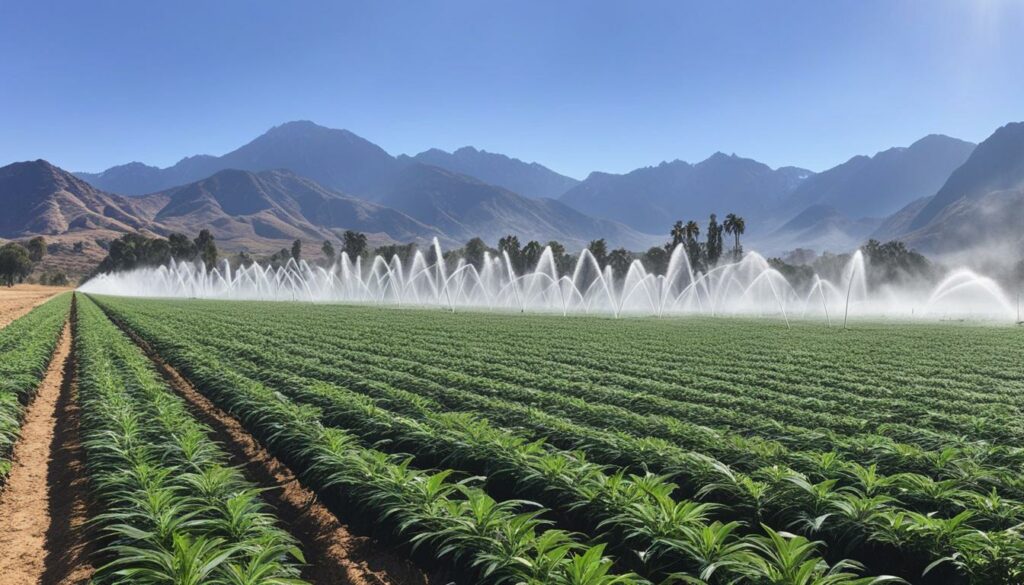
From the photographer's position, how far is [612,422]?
1268 centimetres

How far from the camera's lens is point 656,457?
9.62 metres

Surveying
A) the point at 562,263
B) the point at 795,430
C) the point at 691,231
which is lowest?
the point at 795,430

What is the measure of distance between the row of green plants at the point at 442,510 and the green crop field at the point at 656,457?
1.3 inches

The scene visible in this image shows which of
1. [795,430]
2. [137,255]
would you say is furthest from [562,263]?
[137,255]

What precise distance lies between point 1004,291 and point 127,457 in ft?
551

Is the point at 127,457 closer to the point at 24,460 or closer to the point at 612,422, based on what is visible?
the point at 24,460

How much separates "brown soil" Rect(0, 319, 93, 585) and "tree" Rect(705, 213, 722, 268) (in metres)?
97.6

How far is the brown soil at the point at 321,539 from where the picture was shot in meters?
7.11

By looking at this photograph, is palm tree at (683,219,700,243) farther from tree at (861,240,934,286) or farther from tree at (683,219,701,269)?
tree at (861,240,934,286)

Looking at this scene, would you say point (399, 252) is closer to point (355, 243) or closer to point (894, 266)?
point (355, 243)

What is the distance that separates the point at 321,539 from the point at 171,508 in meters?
2.04

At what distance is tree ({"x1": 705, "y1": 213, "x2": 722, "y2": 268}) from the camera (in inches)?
3981

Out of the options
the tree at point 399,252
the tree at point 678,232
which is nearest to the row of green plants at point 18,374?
the tree at point 678,232

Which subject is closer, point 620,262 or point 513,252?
point 620,262
